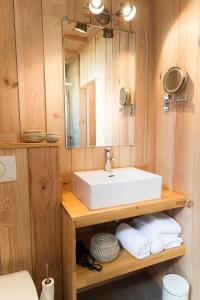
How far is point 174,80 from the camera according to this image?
1460 millimetres

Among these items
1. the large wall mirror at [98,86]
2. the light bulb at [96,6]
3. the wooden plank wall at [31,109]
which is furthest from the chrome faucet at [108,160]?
the light bulb at [96,6]

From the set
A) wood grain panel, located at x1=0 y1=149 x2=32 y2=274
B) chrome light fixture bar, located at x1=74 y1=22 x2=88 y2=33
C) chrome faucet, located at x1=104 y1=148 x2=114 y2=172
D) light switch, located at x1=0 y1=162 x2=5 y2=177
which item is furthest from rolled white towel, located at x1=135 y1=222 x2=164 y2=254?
chrome light fixture bar, located at x1=74 y1=22 x2=88 y2=33

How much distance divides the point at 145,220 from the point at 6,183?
3.31 feet

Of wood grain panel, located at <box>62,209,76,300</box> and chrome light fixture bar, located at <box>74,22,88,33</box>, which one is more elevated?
chrome light fixture bar, located at <box>74,22,88,33</box>

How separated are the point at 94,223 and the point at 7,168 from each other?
580 millimetres

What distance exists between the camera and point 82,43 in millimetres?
1531

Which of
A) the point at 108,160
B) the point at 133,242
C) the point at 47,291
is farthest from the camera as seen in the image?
the point at 108,160

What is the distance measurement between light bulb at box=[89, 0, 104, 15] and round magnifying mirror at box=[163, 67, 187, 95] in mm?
632

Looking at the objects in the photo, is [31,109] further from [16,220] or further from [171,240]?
[171,240]

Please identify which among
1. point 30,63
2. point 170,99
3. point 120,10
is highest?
point 120,10

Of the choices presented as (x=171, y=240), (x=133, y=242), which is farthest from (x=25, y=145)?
(x=171, y=240)

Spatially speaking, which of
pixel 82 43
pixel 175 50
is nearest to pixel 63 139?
pixel 82 43

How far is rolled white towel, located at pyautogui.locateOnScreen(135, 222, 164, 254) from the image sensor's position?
1.38 m

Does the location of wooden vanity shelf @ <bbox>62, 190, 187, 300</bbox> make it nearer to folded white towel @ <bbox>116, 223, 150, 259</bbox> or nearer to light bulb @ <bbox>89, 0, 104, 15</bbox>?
folded white towel @ <bbox>116, 223, 150, 259</bbox>
